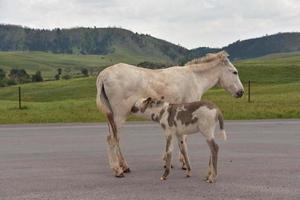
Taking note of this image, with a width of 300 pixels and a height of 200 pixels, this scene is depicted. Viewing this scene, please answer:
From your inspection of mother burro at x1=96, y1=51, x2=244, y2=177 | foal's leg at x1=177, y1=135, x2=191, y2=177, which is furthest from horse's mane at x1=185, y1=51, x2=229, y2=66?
foal's leg at x1=177, y1=135, x2=191, y2=177

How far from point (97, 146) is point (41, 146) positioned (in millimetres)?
1602

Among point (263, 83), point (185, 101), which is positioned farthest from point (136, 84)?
point (263, 83)

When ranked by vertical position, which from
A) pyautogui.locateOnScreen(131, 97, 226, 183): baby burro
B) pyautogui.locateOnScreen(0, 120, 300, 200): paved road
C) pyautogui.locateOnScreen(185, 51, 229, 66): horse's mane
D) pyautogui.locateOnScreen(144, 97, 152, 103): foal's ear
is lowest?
pyautogui.locateOnScreen(0, 120, 300, 200): paved road

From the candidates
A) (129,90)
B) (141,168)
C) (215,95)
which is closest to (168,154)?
(129,90)

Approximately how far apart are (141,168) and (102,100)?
5.78ft

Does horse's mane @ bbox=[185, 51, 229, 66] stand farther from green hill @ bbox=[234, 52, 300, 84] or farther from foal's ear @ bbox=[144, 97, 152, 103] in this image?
green hill @ bbox=[234, 52, 300, 84]

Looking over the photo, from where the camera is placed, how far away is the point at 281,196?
27.9 ft

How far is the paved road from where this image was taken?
29.1ft

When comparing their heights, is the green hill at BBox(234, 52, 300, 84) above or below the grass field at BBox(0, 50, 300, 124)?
above

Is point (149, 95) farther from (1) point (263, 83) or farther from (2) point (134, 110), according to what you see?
(1) point (263, 83)

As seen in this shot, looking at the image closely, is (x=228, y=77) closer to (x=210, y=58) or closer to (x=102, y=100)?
(x=210, y=58)

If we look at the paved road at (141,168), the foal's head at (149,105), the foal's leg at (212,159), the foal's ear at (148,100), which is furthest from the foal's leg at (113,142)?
the foal's leg at (212,159)

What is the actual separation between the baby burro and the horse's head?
2.09 meters

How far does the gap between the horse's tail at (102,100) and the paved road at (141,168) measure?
130 centimetres
